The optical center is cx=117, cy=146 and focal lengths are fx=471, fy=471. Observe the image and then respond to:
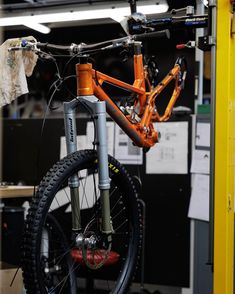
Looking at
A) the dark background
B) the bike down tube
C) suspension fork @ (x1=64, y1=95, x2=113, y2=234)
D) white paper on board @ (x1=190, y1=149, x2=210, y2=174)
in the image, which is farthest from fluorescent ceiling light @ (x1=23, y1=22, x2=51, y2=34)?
suspension fork @ (x1=64, y1=95, x2=113, y2=234)

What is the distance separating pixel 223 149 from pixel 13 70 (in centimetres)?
93

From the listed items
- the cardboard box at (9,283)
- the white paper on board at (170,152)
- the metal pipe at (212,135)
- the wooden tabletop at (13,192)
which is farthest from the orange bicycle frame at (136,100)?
the white paper on board at (170,152)

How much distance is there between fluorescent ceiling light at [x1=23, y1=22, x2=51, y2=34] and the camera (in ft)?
16.1

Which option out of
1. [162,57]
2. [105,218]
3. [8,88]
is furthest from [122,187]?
[162,57]

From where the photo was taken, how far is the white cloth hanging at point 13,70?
1.97 meters

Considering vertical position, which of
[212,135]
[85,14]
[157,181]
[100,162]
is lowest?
[157,181]

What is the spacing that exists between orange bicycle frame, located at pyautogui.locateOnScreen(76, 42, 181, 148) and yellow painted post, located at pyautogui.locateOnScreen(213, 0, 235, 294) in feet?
1.43

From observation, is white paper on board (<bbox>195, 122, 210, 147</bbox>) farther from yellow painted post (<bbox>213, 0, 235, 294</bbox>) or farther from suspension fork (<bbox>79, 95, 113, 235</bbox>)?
suspension fork (<bbox>79, 95, 113, 235</bbox>)

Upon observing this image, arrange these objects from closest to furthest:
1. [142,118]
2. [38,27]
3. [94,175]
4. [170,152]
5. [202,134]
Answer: [94,175] < [142,118] < [202,134] < [170,152] < [38,27]

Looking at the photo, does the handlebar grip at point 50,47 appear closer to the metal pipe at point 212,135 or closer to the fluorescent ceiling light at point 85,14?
the metal pipe at point 212,135

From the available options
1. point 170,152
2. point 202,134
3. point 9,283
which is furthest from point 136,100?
point 170,152

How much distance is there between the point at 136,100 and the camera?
228 centimetres

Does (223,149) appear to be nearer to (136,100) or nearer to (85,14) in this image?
(136,100)

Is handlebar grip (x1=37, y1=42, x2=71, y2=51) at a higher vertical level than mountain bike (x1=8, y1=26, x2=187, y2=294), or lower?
higher
